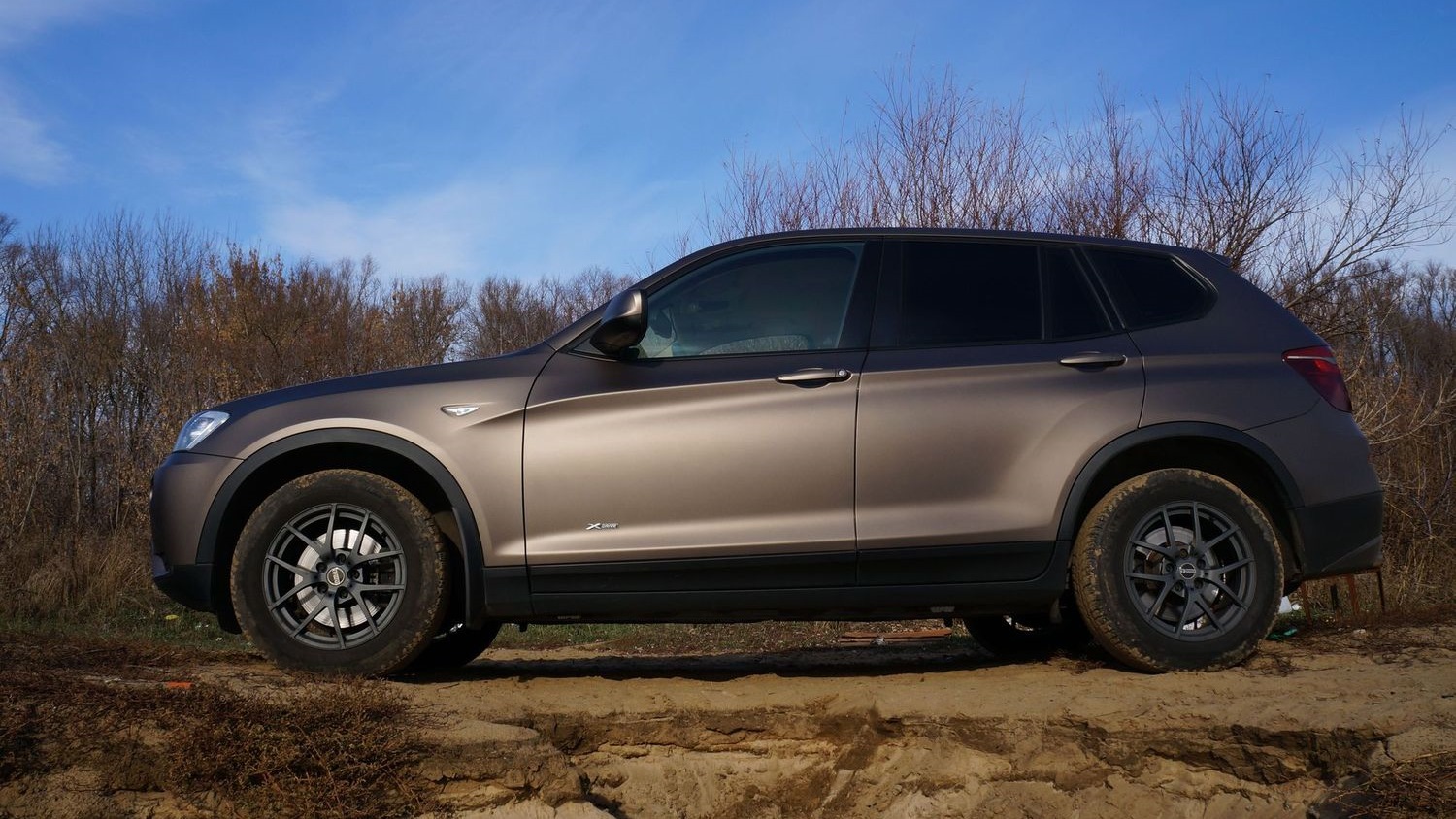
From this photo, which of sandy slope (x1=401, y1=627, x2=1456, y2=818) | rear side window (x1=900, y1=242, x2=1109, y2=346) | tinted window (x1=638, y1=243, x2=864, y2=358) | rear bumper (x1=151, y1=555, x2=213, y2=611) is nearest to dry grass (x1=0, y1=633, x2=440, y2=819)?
sandy slope (x1=401, y1=627, x2=1456, y2=818)

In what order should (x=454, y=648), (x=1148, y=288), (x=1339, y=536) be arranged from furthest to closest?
(x=454, y=648)
(x=1148, y=288)
(x=1339, y=536)

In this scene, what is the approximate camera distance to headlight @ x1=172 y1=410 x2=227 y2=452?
14.2ft

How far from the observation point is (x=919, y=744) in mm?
3773

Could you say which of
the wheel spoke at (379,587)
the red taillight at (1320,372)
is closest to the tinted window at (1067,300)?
the red taillight at (1320,372)

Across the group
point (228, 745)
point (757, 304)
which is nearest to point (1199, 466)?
point (757, 304)

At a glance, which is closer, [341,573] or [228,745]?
[228,745]

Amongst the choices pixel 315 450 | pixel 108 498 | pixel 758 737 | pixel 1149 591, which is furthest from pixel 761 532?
pixel 108 498

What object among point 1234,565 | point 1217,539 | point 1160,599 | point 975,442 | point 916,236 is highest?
point 916,236

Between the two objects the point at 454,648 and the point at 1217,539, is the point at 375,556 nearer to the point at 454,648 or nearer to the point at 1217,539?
the point at 454,648

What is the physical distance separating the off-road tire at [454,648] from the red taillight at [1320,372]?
3618 mm

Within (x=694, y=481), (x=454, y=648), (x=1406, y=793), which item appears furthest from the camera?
(x=454, y=648)

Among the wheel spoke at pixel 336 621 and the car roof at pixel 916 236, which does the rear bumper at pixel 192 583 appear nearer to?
the wheel spoke at pixel 336 621

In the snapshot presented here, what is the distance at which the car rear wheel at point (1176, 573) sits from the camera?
13.6ft

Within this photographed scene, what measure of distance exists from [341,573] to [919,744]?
7.52 feet
